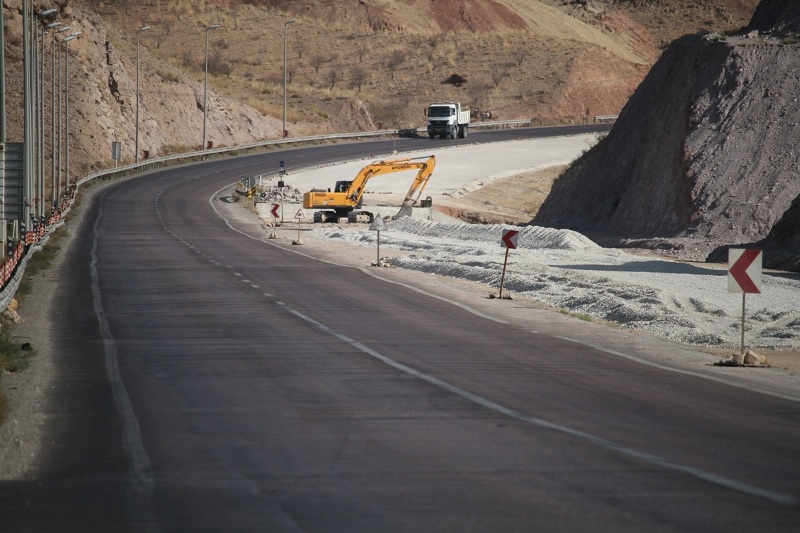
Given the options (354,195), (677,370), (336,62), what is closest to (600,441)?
(677,370)

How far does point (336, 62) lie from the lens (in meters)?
153

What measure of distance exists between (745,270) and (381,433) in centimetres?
875

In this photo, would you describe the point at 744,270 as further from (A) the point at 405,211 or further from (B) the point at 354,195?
(A) the point at 405,211

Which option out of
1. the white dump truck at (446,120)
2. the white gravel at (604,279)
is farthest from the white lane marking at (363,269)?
the white dump truck at (446,120)

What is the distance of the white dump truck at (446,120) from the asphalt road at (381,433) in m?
79.7

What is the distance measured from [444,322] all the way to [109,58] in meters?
93.2

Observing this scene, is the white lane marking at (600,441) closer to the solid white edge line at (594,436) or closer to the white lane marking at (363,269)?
the solid white edge line at (594,436)


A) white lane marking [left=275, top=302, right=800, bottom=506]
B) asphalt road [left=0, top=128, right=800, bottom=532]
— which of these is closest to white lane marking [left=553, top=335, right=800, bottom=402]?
asphalt road [left=0, top=128, right=800, bottom=532]

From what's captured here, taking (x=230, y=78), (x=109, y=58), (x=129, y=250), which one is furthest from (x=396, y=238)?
(x=230, y=78)

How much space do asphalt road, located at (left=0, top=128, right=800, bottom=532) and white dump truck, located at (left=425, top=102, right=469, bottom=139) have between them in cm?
7967

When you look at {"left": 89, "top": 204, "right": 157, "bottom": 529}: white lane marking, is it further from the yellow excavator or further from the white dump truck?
the white dump truck

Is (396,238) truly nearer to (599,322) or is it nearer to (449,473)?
(599,322)

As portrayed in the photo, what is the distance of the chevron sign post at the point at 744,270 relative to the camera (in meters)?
19.0

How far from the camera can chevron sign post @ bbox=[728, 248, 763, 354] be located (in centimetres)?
1902
